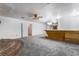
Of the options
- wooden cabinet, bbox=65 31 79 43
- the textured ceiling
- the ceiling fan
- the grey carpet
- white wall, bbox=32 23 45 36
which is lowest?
the grey carpet

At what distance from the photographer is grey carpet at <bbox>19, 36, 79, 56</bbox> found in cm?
206

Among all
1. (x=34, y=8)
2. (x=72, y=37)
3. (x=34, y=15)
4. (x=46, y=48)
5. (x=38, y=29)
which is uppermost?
(x=34, y=8)

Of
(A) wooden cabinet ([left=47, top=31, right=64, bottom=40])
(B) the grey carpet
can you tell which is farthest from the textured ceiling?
(B) the grey carpet

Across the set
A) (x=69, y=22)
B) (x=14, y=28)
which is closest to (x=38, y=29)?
(x=14, y=28)

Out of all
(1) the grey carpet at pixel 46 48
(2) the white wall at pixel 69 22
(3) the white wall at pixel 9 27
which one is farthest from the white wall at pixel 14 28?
(2) the white wall at pixel 69 22

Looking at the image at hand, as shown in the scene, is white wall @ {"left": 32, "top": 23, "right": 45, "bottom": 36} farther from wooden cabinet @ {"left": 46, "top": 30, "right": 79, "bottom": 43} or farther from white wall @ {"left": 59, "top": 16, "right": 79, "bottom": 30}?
white wall @ {"left": 59, "top": 16, "right": 79, "bottom": 30}

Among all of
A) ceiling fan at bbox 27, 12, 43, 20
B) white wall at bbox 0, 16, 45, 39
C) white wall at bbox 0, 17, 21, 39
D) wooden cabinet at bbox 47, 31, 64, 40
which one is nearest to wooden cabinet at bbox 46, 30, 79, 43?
wooden cabinet at bbox 47, 31, 64, 40

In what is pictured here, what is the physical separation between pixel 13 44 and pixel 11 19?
1.20 ft

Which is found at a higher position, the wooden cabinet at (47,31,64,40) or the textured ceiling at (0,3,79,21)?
the textured ceiling at (0,3,79,21)

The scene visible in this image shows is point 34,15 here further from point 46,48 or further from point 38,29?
point 46,48

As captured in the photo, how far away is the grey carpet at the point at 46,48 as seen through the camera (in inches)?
81.1

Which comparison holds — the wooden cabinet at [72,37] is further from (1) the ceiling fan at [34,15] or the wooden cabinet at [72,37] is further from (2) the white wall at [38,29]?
(1) the ceiling fan at [34,15]

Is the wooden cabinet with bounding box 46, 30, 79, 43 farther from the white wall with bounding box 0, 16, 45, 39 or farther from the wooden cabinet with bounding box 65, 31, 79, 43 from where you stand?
the white wall with bounding box 0, 16, 45, 39

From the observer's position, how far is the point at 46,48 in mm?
2076
